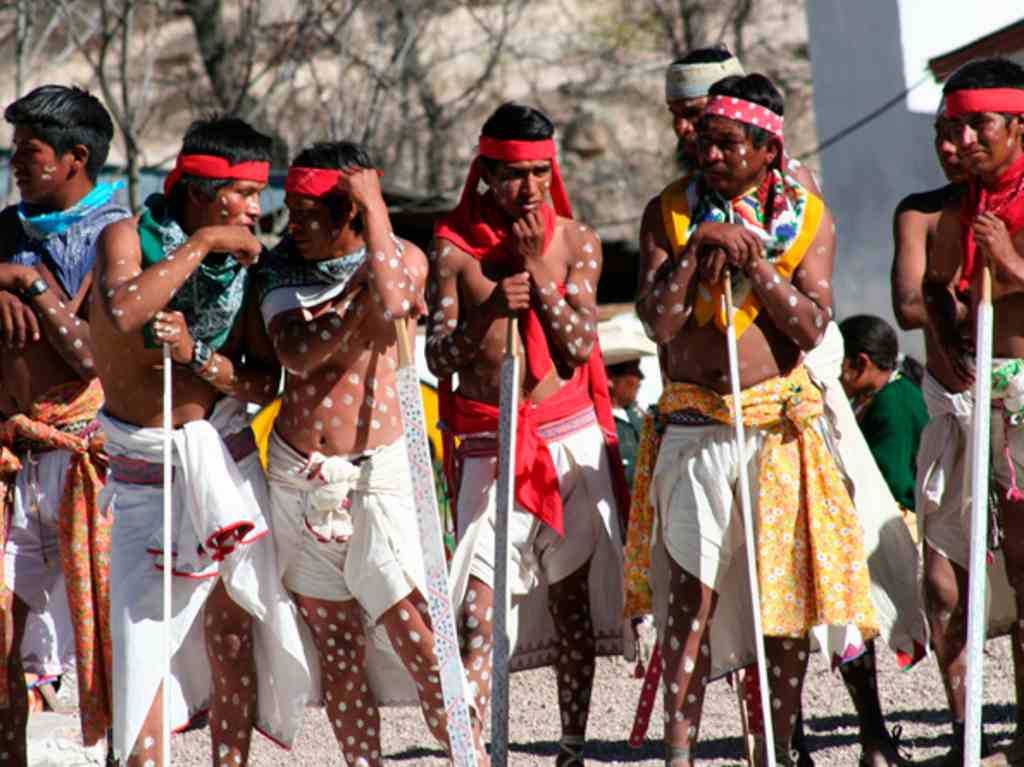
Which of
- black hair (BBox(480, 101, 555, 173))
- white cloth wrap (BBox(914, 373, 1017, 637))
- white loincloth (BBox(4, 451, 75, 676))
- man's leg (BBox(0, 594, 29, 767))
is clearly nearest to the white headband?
black hair (BBox(480, 101, 555, 173))

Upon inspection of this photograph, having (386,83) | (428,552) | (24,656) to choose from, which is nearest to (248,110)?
(386,83)

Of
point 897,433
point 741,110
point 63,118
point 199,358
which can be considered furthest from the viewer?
point 897,433

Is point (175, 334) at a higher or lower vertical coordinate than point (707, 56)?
lower

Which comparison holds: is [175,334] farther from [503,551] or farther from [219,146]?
[503,551]

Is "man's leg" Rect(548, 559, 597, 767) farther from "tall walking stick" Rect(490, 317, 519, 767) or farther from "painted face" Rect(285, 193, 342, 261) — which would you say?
"painted face" Rect(285, 193, 342, 261)

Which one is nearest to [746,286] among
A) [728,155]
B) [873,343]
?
[728,155]

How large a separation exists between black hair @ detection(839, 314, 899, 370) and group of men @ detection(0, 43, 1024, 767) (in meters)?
1.45

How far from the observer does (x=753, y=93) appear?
4.95 meters

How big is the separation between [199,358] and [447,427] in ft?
3.26

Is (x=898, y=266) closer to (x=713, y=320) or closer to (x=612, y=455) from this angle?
(x=713, y=320)

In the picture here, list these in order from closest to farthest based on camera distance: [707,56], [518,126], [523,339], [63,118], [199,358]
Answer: [199,358] < [518,126] < [523,339] < [63,118] < [707,56]

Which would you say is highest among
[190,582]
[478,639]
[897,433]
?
[897,433]

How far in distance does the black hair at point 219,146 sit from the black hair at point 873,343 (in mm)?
2942

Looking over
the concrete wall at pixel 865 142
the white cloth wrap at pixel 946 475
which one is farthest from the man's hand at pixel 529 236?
the concrete wall at pixel 865 142
